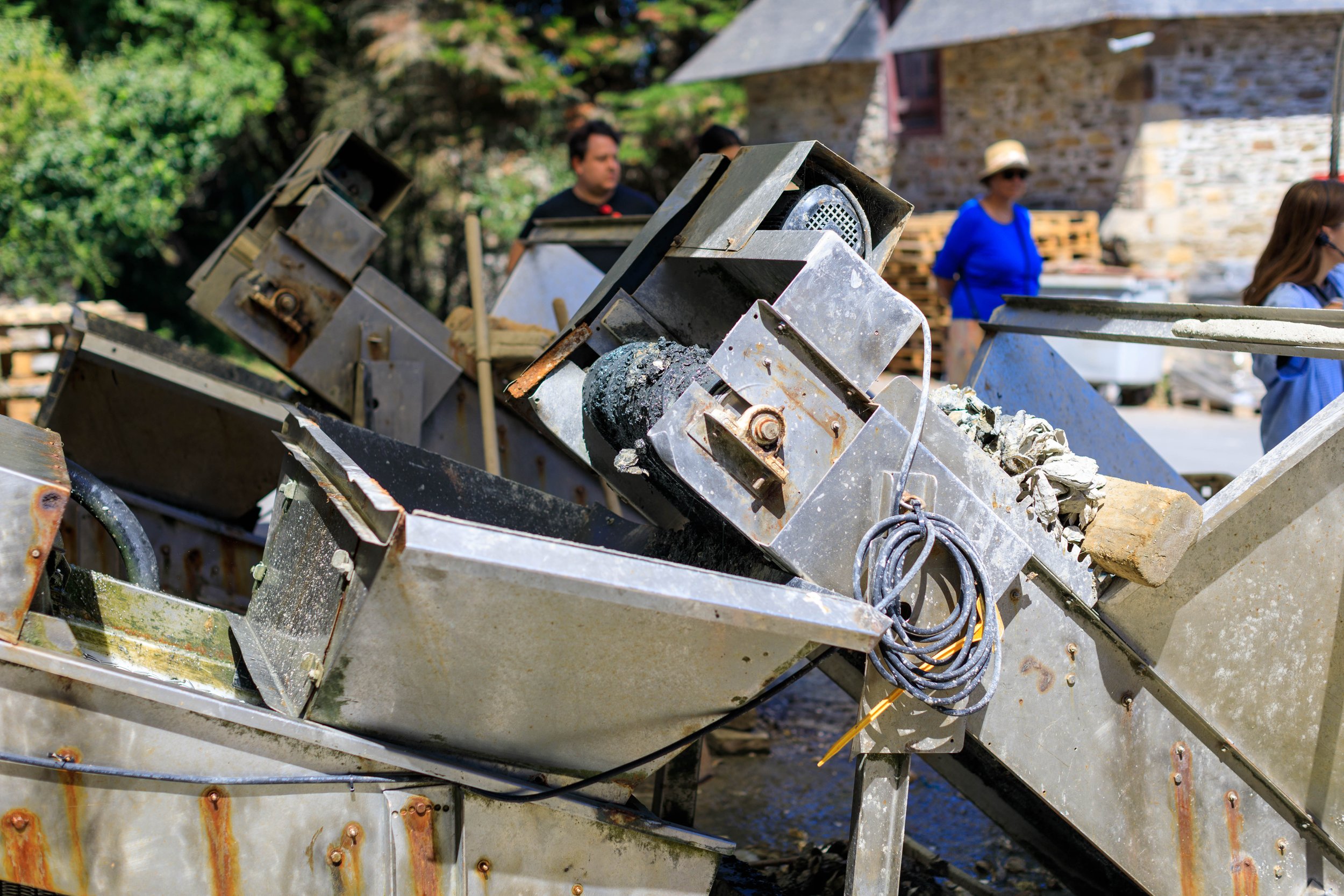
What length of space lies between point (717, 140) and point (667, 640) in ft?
11.9

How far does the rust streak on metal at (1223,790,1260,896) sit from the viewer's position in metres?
2.47

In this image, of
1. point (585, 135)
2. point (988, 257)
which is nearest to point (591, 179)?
point (585, 135)

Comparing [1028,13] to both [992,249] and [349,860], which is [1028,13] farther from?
[349,860]

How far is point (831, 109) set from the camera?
52.1ft

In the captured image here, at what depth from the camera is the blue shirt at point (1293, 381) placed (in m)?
3.56

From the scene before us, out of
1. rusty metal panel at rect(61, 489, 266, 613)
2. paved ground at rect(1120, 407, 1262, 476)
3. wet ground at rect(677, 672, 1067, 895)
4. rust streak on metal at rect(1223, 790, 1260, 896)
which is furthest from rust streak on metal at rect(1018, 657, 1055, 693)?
paved ground at rect(1120, 407, 1262, 476)

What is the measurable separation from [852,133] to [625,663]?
48.0 ft

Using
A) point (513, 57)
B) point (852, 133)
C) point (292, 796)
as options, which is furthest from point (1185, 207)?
point (292, 796)

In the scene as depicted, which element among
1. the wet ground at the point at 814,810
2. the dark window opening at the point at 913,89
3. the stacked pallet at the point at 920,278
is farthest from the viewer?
the dark window opening at the point at 913,89

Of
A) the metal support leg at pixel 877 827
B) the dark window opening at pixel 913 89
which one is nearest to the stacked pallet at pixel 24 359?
the metal support leg at pixel 877 827

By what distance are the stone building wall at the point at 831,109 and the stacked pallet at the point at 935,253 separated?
3.29 m

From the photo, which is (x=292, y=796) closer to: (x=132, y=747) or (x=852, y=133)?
(x=132, y=747)

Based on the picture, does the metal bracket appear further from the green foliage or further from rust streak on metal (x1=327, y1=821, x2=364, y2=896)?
the green foliage

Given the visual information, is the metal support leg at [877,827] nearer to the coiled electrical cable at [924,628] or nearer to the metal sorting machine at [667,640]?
the metal sorting machine at [667,640]
